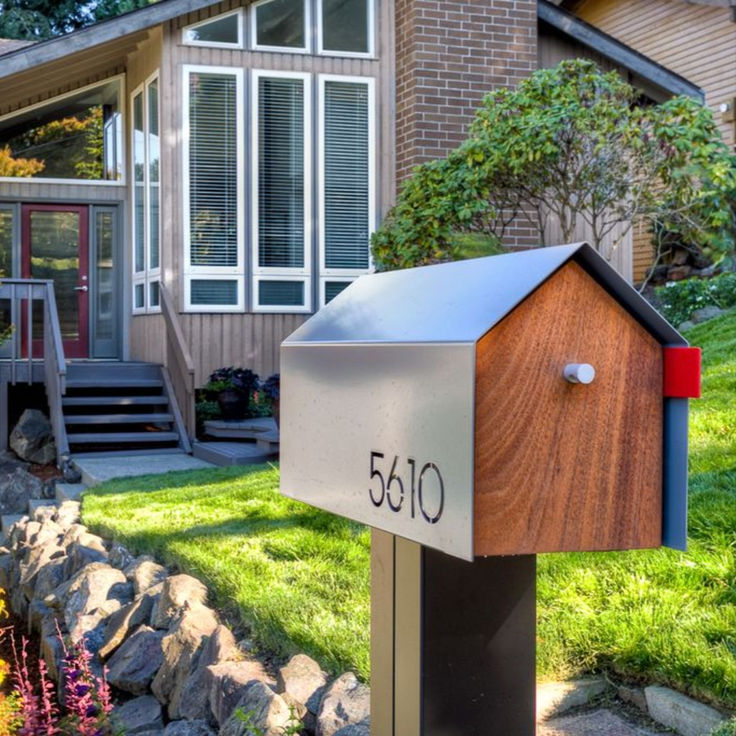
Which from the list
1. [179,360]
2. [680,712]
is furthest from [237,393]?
[680,712]

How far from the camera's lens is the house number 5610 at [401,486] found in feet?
5.21

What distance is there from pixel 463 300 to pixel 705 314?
1047cm

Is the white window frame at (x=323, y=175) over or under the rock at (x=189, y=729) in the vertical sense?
over

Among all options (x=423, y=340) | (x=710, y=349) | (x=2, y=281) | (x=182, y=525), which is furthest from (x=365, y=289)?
(x=2, y=281)

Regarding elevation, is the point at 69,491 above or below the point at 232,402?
below

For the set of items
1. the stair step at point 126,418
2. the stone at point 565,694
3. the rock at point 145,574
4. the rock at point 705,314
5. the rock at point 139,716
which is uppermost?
the rock at point 705,314

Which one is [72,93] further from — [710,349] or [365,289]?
[365,289]

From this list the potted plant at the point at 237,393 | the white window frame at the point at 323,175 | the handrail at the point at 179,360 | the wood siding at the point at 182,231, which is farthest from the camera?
the white window frame at the point at 323,175

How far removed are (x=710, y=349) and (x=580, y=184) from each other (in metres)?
2.32

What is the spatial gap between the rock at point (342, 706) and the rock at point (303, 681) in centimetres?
6

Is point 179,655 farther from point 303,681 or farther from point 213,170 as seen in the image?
point 213,170

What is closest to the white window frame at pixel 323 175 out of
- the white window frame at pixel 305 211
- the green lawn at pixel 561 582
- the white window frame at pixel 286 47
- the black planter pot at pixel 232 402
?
the white window frame at pixel 305 211

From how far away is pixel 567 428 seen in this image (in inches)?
62.5

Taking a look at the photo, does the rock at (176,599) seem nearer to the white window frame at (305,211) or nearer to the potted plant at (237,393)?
the potted plant at (237,393)
